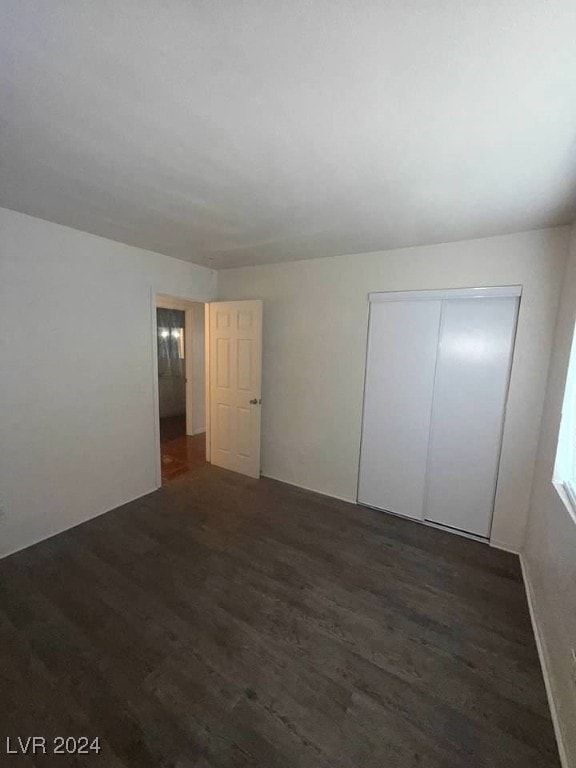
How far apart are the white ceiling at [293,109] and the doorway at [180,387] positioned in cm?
282

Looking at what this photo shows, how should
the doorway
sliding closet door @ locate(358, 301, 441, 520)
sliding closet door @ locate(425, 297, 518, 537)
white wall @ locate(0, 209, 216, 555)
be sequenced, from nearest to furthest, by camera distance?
white wall @ locate(0, 209, 216, 555)
sliding closet door @ locate(425, 297, 518, 537)
sliding closet door @ locate(358, 301, 441, 520)
the doorway

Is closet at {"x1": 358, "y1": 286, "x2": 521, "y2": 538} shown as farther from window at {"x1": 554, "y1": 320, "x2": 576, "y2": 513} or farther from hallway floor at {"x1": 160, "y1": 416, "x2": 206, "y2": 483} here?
hallway floor at {"x1": 160, "y1": 416, "x2": 206, "y2": 483}

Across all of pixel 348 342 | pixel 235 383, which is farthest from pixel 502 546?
pixel 235 383

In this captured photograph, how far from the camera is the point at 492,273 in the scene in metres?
2.33

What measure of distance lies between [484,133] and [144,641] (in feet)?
9.23

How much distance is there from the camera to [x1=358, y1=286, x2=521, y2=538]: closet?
243cm

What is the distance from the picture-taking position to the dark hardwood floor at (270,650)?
122 centimetres

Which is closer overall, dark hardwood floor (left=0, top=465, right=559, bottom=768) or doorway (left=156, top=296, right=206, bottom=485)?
dark hardwood floor (left=0, top=465, right=559, bottom=768)

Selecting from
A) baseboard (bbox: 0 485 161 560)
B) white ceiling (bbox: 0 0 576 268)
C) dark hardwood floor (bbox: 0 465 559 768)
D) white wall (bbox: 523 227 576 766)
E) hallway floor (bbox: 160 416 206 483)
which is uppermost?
white ceiling (bbox: 0 0 576 268)

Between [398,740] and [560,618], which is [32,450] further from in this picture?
[560,618]

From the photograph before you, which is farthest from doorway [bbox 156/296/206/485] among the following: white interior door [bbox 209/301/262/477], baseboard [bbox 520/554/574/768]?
baseboard [bbox 520/554/574/768]

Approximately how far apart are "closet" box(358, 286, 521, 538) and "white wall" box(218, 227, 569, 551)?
10 cm

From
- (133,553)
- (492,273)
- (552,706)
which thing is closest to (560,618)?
(552,706)

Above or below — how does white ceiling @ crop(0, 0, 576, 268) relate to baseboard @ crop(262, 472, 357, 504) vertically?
above
